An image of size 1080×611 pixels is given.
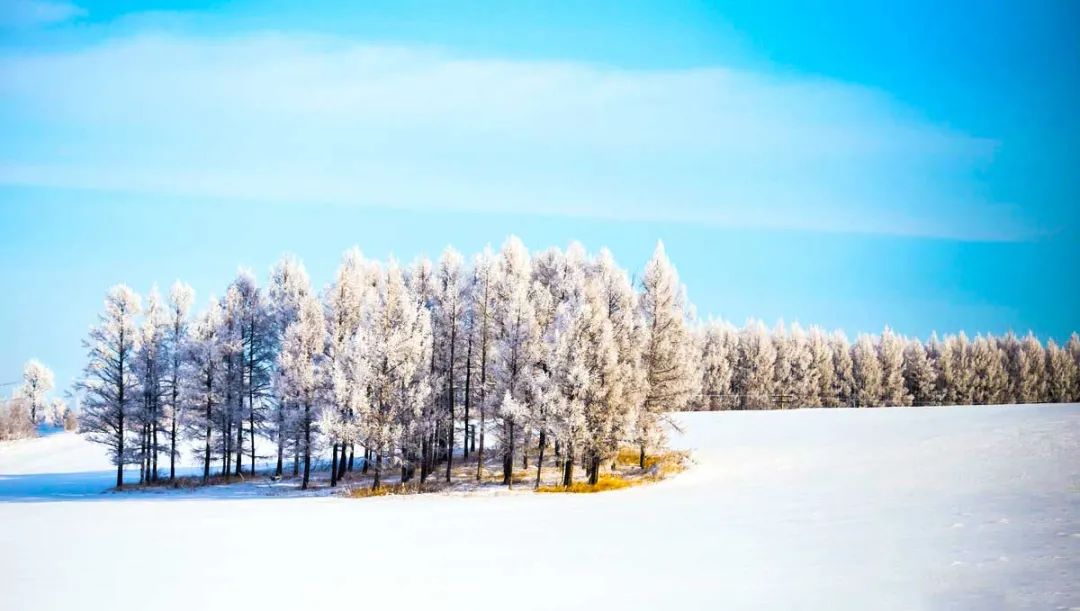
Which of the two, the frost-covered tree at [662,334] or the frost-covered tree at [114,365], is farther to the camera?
the frost-covered tree at [114,365]

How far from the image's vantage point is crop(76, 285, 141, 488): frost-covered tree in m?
50.3

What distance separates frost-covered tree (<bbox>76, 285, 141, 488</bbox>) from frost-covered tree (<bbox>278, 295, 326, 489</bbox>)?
13.1 m

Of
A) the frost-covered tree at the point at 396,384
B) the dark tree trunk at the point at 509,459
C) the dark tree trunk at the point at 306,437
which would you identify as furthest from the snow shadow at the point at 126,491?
the dark tree trunk at the point at 509,459

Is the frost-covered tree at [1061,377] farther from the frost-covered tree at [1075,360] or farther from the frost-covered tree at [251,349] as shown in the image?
the frost-covered tree at [251,349]

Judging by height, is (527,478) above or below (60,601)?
below

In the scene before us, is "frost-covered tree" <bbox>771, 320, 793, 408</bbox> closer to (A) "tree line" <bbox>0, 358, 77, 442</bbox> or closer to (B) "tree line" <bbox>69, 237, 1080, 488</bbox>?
(B) "tree line" <bbox>69, 237, 1080, 488</bbox>

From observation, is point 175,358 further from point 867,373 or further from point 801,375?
point 867,373

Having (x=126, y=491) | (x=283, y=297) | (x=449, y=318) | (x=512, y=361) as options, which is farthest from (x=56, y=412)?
(x=512, y=361)

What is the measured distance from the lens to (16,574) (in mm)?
19578

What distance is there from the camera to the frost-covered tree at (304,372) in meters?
46.4

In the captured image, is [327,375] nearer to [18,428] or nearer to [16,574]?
[16,574]

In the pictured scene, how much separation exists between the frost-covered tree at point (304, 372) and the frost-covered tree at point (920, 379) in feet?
304

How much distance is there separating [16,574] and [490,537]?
13.8m

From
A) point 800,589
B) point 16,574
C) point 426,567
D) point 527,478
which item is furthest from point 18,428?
point 800,589
